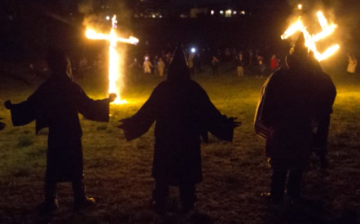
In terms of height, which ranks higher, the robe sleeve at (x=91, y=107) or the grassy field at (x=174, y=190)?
the robe sleeve at (x=91, y=107)

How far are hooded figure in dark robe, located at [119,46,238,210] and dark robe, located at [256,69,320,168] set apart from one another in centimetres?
64

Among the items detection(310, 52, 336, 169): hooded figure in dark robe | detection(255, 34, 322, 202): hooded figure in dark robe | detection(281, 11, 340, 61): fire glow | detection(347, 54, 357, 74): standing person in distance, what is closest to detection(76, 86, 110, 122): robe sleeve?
detection(255, 34, 322, 202): hooded figure in dark robe

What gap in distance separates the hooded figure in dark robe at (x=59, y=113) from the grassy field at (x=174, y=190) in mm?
637

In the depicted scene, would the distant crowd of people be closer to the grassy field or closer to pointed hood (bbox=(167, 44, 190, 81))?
the grassy field

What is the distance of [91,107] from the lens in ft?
17.9

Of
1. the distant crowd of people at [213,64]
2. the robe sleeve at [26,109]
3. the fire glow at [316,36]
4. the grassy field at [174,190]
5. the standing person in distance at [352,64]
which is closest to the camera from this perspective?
the robe sleeve at [26,109]

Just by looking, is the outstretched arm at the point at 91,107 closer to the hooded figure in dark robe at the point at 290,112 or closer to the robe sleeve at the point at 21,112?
the robe sleeve at the point at 21,112

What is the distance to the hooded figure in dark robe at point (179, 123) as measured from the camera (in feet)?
16.8

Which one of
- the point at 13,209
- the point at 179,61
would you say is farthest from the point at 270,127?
the point at 13,209

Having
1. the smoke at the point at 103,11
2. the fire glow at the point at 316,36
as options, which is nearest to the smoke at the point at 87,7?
the smoke at the point at 103,11

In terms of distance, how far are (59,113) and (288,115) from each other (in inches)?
111

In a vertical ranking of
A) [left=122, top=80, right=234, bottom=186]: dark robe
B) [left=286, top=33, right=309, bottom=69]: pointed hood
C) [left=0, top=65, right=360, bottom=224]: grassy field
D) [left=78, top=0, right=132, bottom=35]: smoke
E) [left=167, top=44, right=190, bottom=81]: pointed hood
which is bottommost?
[left=0, top=65, right=360, bottom=224]: grassy field

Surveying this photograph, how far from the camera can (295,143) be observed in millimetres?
5461

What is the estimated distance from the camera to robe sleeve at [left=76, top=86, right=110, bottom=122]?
5426mm
